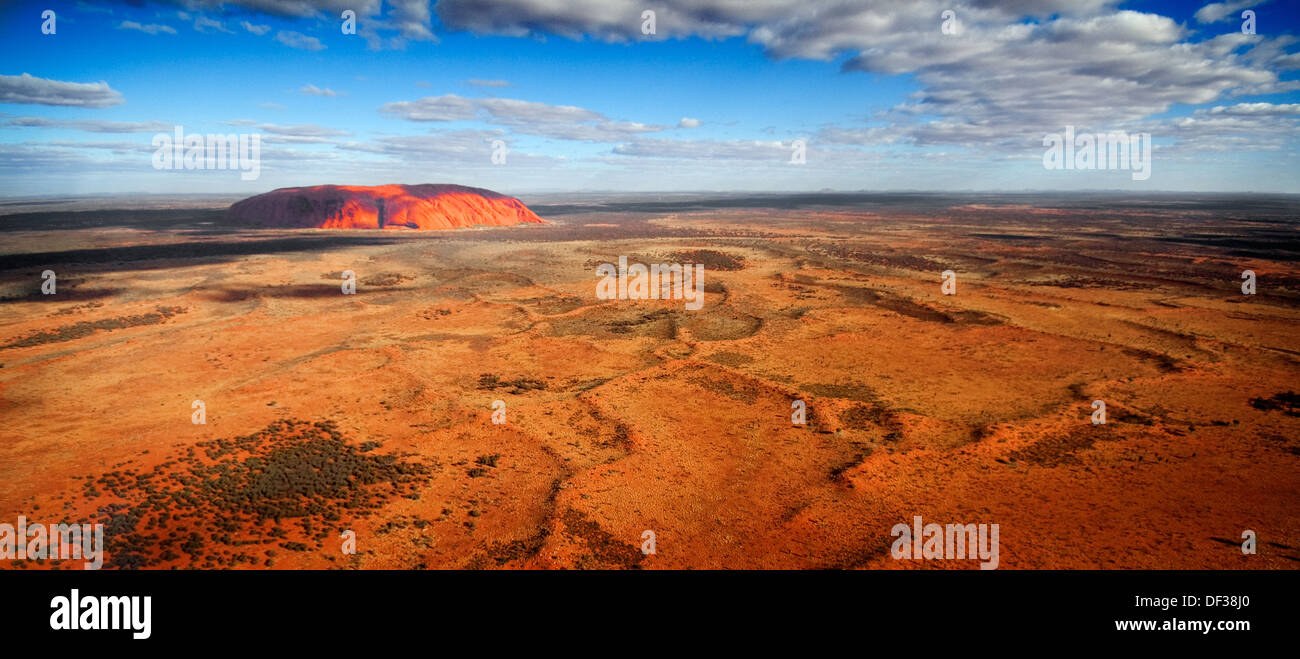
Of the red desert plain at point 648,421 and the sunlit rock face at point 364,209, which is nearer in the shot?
the red desert plain at point 648,421

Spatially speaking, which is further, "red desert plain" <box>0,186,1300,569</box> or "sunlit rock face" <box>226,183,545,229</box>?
"sunlit rock face" <box>226,183,545,229</box>

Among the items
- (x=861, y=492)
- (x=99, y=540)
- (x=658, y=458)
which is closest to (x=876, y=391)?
(x=861, y=492)

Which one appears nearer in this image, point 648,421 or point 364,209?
point 648,421

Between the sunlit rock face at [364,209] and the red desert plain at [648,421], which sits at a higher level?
the sunlit rock face at [364,209]

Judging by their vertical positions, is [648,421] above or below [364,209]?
below
